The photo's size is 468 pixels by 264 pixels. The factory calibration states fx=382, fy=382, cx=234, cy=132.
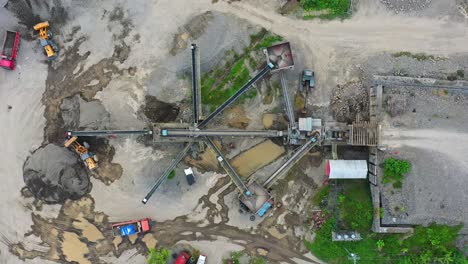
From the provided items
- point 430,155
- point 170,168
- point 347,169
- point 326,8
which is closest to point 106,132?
point 170,168

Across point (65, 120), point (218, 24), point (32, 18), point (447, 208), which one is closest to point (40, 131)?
point (65, 120)

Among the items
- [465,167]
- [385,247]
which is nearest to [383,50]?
[465,167]

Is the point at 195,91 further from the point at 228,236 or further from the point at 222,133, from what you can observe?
the point at 228,236

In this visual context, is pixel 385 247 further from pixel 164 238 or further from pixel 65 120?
pixel 65 120

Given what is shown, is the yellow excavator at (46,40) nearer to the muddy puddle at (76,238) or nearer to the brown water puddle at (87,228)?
the muddy puddle at (76,238)

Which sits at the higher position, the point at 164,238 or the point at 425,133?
the point at 425,133

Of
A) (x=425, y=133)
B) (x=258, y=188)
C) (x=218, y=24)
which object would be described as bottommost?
(x=258, y=188)

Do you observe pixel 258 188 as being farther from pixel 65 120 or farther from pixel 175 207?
pixel 65 120
